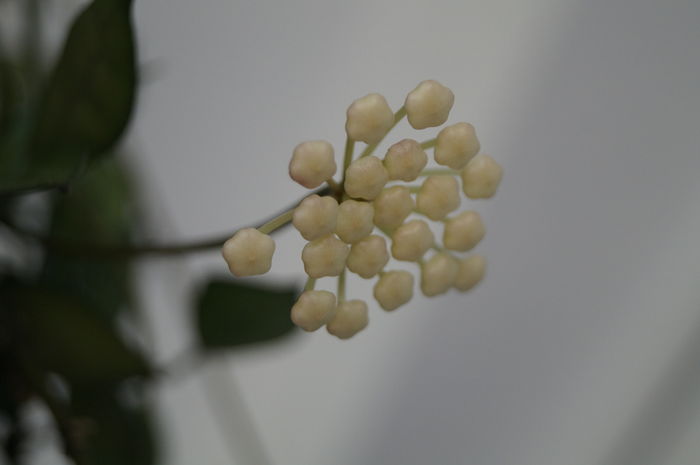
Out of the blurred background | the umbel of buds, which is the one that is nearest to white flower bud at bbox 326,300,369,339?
the umbel of buds

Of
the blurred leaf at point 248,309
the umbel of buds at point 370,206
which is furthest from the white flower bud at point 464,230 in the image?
the blurred leaf at point 248,309

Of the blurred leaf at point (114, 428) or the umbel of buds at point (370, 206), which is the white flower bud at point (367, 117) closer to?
the umbel of buds at point (370, 206)

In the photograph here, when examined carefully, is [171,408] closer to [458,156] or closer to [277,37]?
[277,37]

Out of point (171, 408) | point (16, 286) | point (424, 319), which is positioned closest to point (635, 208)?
point (424, 319)

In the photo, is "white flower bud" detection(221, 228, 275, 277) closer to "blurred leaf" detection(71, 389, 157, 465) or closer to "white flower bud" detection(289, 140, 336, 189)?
"white flower bud" detection(289, 140, 336, 189)

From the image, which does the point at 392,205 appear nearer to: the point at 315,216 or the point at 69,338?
the point at 315,216

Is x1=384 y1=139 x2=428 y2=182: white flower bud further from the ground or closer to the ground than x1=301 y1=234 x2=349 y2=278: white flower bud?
further from the ground

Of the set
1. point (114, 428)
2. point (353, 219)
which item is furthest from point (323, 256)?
point (114, 428)
